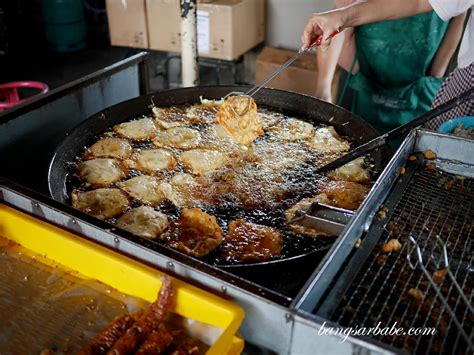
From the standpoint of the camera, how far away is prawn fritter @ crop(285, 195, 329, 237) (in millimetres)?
2113

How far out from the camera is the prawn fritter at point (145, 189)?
2.34 m

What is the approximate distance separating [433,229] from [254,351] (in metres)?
0.82

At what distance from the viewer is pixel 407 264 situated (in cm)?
157

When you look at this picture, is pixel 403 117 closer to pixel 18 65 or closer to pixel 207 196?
pixel 207 196

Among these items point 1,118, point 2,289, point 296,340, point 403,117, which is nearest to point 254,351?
point 296,340

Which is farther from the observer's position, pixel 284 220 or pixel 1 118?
pixel 1 118

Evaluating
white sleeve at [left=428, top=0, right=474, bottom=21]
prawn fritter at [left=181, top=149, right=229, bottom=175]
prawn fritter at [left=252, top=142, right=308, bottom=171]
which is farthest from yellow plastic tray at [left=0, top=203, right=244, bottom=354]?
white sleeve at [left=428, top=0, right=474, bottom=21]

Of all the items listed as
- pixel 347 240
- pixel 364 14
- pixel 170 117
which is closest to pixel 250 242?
pixel 347 240

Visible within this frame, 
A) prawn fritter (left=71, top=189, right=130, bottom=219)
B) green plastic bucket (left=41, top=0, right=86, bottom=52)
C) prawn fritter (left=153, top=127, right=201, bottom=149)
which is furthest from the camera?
green plastic bucket (left=41, top=0, right=86, bottom=52)

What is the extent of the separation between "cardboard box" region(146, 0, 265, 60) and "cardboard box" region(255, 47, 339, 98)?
40 centimetres

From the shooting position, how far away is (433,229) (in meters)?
1.73

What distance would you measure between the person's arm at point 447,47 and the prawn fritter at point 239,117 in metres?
2.06

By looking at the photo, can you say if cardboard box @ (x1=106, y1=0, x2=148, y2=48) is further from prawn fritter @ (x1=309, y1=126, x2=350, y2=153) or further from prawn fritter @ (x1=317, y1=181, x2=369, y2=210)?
prawn fritter @ (x1=317, y1=181, x2=369, y2=210)

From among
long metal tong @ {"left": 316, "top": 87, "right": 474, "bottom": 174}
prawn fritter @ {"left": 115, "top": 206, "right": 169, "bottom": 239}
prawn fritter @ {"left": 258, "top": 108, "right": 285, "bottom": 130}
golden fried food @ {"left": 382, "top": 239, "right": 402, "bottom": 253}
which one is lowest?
prawn fritter @ {"left": 115, "top": 206, "right": 169, "bottom": 239}
